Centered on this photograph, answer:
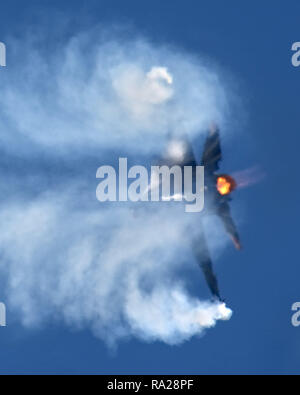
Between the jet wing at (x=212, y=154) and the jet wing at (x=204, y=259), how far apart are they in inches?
292

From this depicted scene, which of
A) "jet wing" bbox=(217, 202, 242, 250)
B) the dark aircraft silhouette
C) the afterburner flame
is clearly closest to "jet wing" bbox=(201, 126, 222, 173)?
the dark aircraft silhouette

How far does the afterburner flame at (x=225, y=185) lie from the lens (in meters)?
76.7

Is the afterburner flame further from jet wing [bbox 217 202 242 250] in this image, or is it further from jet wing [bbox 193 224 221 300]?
jet wing [bbox 193 224 221 300]

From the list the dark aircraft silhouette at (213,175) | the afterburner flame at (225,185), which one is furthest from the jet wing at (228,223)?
the afterburner flame at (225,185)

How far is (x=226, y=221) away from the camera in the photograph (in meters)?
79.4

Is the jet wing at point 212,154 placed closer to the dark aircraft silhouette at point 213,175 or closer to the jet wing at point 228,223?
the dark aircraft silhouette at point 213,175

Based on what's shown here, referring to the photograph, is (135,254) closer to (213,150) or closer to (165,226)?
(165,226)

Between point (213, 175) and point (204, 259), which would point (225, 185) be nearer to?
point (213, 175)

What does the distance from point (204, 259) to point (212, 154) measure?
1093 centimetres

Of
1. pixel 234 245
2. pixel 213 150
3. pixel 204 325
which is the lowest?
pixel 204 325

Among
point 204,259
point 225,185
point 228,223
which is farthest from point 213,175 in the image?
point 204,259

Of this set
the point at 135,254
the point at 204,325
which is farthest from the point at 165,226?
the point at 204,325
